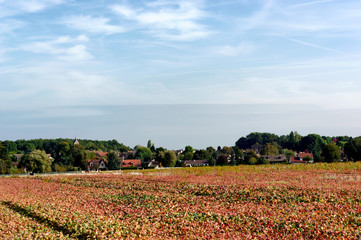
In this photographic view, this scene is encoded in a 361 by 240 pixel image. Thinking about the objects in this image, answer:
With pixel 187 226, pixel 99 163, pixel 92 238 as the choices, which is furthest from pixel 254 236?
pixel 99 163

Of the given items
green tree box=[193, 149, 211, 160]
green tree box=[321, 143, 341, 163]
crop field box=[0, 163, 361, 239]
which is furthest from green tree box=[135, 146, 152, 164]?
crop field box=[0, 163, 361, 239]

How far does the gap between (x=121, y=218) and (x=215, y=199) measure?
8.88 m

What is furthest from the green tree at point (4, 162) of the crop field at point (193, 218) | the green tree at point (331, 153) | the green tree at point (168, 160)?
the green tree at point (331, 153)

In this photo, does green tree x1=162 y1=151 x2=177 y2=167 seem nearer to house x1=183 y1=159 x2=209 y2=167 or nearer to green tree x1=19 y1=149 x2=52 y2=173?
house x1=183 y1=159 x2=209 y2=167

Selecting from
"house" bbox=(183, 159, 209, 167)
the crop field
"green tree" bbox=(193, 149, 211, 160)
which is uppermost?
"green tree" bbox=(193, 149, 211, 160)

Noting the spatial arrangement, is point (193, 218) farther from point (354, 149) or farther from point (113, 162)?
point (113, 162)

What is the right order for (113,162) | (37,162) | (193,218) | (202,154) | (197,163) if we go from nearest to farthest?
1. (193,218)
2. (37,162)
3. (113,162)
4. (197,163)
5. (202,154)

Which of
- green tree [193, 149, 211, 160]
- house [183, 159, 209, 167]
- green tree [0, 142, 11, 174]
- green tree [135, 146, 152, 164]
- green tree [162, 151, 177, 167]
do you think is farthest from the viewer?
green tree [135, 146, 152, 164]

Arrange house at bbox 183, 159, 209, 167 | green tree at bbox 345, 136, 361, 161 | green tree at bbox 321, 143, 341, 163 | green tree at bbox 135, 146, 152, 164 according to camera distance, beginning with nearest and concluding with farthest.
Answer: green tree at bbox 345, 136, 361, 161
green tree at bbox 321, 143, 341, 163
house at bbox 183, 159, 209, 167
green tree at bbox 135, 146, 152, 164

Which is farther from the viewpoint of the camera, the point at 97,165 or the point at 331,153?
the point at 97,165

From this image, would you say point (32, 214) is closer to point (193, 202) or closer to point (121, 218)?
point (121, 218)

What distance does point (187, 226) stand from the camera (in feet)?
56.6

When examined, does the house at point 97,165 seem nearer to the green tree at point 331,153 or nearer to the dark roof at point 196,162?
the dark roof at point 196,162

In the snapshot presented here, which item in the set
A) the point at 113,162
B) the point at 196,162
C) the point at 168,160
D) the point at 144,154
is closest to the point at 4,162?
the point at 113,162
